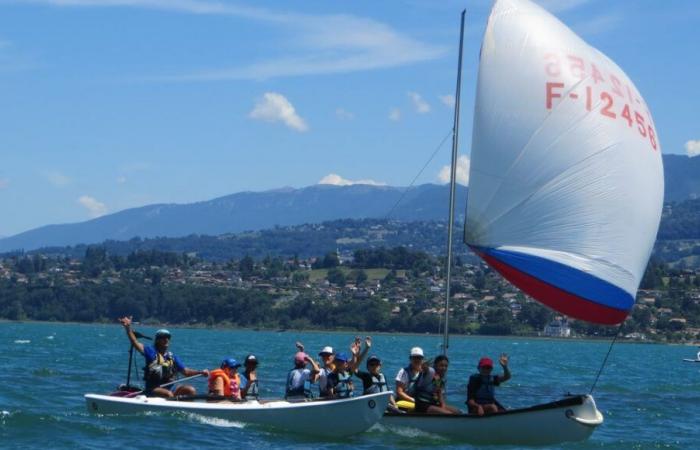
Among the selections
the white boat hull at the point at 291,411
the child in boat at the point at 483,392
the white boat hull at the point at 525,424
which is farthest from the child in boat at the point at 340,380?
the child in boat at the point at 483,392

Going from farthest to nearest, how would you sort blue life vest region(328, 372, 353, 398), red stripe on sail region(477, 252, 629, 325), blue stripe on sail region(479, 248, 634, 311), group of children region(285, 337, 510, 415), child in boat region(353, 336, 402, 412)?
1. blue life vest region(328, 372, 353, 398)
2. child in boat region(353, 336, 402, 412)
3. group of children region(285, 337, 510, 415)
4. red stripe on sail region(477, 252, 629, 325)
5. blue stripe on sail region(479, 248, 634, 311)

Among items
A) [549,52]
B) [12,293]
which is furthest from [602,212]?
[12,293]

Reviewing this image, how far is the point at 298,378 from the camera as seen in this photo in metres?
25.7

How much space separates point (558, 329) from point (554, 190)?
11347cm

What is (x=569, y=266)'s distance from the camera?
2347 centimetres

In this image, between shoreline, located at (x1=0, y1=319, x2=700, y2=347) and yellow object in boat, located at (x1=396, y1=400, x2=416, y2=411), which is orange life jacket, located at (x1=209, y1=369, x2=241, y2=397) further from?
shoreline, located at (x1=0, y1=319, x2=700, y2=347)

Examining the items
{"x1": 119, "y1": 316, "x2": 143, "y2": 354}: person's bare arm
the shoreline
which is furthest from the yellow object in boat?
the shoreline

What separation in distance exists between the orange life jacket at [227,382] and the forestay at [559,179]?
17.2 feet

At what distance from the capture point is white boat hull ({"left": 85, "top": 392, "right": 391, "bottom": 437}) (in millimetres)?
24391

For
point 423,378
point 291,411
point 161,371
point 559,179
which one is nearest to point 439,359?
point 423,378

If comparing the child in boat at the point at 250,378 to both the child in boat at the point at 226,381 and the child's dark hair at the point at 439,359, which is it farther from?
the child's dark hair at the point at 439,359

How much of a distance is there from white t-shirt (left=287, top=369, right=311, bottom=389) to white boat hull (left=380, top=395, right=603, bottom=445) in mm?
2369

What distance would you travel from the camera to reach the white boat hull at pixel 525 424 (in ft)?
78.6

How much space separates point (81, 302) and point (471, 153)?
129027mm
